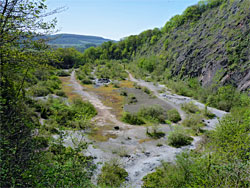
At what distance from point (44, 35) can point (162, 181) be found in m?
7.42

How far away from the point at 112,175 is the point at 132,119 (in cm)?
881

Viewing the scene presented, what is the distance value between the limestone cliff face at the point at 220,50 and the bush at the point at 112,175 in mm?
19647

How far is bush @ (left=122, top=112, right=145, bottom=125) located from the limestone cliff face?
14.3 meters

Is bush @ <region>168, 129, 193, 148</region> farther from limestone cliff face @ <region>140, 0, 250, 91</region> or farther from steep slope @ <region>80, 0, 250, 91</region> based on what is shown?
steep slope @ <region>80, 0, 250, 91</region>

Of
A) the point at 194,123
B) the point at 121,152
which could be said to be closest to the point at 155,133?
the point at 194,123

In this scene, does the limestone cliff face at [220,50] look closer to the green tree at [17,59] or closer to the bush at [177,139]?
the bush at [177,139]

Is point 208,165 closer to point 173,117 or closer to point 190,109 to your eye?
point 173,117

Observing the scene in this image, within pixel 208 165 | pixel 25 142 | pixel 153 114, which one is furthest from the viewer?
pixel 153 114

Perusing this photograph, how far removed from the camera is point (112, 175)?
8.21 metres

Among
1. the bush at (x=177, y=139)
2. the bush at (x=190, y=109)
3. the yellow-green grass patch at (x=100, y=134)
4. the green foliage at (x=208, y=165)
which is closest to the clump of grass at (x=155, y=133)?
the bush at (x=177, y=139)

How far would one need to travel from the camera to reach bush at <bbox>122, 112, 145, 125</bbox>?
54.4 ft

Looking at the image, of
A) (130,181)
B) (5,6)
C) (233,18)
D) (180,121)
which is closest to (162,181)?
(130,181)

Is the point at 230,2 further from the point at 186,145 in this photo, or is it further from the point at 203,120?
the point at 186,145

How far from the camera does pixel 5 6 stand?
4.77 metres
